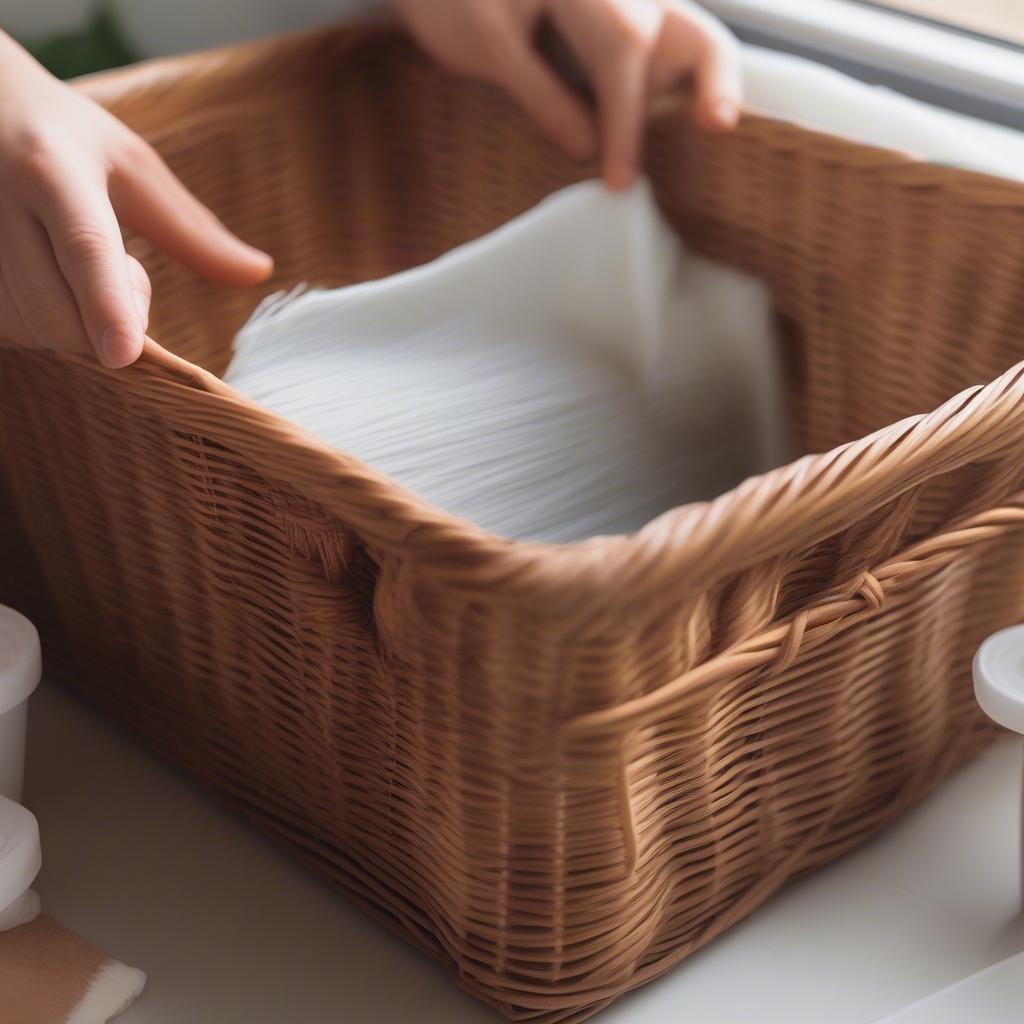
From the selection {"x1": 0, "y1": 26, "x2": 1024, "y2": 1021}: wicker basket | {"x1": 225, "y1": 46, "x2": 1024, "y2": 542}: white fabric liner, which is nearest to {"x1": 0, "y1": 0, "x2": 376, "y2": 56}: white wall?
{"x1": 0, "y1": 26, "x2": 1024, "y2": 1021}: wicker basket

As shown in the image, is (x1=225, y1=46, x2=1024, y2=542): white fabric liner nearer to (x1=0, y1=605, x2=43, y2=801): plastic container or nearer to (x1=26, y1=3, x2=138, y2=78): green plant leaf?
(x1=0, y1=605, x2=43, y2=801): plastic container

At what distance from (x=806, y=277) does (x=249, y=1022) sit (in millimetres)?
510

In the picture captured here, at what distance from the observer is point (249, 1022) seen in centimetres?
64

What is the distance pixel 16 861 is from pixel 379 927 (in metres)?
0.17

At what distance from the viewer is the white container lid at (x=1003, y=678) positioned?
598 millimetres

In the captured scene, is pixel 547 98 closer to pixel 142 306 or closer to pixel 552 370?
pixel 552 370

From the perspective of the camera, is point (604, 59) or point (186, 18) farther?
point (186, 18)

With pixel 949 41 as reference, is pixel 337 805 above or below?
below

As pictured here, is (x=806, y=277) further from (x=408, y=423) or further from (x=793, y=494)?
(x=793, y=494)

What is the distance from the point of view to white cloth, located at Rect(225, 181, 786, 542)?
2.47 ft

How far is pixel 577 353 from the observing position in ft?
2.75

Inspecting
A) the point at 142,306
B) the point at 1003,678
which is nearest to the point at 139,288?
the point at 142,306

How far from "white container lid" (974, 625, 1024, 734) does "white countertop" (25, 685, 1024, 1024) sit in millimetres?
121

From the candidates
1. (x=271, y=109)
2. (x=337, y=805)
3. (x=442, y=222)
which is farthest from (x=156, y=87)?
(x=337, y=805)
